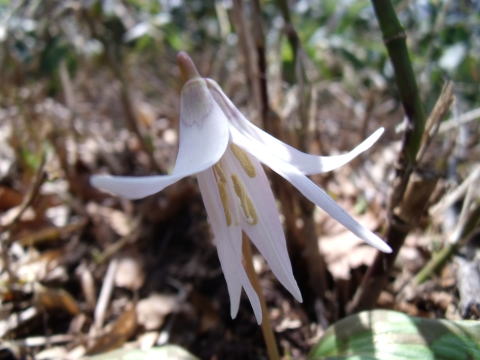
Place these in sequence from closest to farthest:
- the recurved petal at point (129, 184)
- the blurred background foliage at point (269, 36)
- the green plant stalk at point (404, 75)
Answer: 1. the recurved petal at point (129, 184)
2. the green plant stalk at point (404, 75)
3. the blurred background foliage at point (269, 36)

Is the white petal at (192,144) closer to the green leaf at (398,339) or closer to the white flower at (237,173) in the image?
the white flower at (237,173)

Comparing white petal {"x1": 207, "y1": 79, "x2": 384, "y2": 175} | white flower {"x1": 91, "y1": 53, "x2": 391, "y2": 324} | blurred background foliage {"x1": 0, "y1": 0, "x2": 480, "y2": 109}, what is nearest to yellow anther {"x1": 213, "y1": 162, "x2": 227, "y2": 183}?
white flower {"x1": 91, "y1": 53, "x2": 391, "y2": 324}

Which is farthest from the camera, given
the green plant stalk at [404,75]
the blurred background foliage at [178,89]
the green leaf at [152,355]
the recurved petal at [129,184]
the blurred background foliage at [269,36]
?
the blurred background foliage at [269,36]

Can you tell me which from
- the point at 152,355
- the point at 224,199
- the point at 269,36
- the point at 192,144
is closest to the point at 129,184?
the point at 192,144

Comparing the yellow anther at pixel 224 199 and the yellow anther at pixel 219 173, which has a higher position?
the yellow anther at pixel 219 173

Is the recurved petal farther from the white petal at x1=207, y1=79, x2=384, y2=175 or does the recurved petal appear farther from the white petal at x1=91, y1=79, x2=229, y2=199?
the white petal at x1=207, y1=79, x2=384, y2=175

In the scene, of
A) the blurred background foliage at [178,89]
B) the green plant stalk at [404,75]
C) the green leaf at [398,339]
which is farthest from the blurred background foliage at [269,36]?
the green leaf at [398,339]
